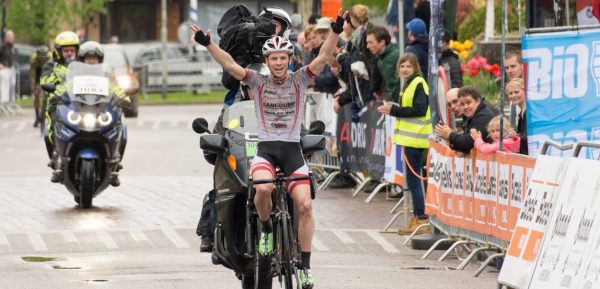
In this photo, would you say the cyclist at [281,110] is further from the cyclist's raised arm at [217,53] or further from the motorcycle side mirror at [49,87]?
the motorcycle side mirror at [49,87]

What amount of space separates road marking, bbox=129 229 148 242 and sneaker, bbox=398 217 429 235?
237cm

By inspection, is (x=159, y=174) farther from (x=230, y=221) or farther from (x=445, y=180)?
(x=230, y=221)

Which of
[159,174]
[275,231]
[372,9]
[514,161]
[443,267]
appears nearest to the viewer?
[275,231]

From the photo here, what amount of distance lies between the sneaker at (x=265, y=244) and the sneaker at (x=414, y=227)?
488 centimetres

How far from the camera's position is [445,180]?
46.8 ft

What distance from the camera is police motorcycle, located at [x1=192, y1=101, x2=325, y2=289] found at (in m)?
11.0

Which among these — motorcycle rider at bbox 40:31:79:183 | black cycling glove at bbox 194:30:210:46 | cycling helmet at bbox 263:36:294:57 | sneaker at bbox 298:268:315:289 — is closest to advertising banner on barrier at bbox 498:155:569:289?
sneaker at bbox 298:268:315:289

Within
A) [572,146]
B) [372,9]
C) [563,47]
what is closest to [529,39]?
[563,47]

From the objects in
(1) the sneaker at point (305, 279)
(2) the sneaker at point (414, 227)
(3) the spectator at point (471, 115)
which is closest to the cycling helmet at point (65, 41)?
(2) the sneaker at point (414, 227)

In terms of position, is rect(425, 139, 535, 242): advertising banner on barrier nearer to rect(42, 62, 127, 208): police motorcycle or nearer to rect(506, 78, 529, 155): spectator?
rect(506, 78, 529, 155): spectator

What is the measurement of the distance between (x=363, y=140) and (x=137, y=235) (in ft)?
15.7

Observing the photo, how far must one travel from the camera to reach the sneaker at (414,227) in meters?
15.5

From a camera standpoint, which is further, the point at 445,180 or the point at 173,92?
the point at 173,92

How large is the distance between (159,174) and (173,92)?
94.6 ft
